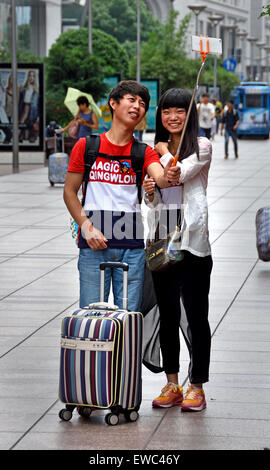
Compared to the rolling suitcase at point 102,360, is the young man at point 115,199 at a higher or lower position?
higher

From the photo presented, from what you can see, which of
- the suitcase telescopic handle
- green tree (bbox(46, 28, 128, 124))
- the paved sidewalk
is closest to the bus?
green tree (bbox(46, 28, 128, 124))

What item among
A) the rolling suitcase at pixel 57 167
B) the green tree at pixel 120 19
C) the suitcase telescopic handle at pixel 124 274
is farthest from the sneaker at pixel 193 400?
the green tree at pixel 120 19

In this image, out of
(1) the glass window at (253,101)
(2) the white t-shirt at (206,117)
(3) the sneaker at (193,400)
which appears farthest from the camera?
(1) the glass window at (253,101)

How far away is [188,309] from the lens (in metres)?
6.01

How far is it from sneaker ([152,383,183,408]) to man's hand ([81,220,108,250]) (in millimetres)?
862

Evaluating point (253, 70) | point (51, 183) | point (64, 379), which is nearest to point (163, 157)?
point (64, 379)

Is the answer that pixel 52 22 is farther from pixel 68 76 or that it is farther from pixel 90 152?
pixel 90 152

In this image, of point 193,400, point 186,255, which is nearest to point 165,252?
point 186,255

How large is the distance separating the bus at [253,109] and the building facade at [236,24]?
4670 centimetres

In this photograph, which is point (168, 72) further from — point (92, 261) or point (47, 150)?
point (92, 261)

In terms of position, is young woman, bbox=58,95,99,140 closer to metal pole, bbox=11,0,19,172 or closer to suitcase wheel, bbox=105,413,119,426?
metal pole, bbox=11,0,19,172

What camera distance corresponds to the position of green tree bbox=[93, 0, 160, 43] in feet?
329

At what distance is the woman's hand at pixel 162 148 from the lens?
591 cm

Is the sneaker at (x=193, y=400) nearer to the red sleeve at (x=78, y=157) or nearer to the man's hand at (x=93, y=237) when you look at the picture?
the man's hand at (x=93, y=237)
